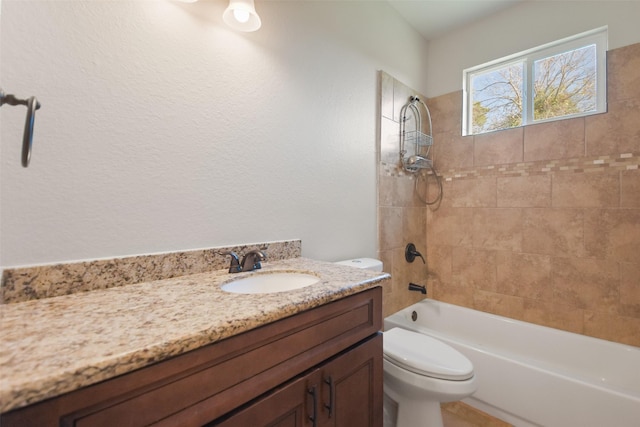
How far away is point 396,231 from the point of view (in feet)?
6.79

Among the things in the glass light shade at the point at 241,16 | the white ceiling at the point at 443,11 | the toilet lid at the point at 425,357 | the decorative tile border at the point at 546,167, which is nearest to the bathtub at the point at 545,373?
the toilet lid at the point at 425,357

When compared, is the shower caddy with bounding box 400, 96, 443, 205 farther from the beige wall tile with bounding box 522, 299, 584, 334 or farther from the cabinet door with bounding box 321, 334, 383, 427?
the cabinet door with bounding box 321, 334, 383, 427

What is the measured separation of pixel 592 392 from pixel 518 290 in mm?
784

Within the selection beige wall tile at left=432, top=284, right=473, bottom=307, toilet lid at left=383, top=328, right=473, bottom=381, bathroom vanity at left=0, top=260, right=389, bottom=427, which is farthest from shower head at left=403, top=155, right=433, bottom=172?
bathroom vanity at left=0, top=260, right=389, bottom=427

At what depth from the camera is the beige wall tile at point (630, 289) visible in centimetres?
160

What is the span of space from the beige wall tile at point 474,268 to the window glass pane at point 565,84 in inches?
43.8

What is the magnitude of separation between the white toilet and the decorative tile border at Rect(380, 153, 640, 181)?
1.15 metres

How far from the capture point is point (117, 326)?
1.84 ft

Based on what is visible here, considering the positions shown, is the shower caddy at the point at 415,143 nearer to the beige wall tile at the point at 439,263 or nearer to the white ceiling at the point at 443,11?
the beige wall tile at the point at 439,263

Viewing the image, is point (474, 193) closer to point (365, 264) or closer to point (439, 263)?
point (439, 263)

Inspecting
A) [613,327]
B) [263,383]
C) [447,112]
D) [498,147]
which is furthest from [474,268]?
[263,383]

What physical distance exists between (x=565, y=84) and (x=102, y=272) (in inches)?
113

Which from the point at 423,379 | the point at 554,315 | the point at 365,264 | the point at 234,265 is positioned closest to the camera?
the point at 234,265

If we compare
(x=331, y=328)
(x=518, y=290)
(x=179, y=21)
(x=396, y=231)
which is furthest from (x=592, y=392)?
(x=179, y=21)
